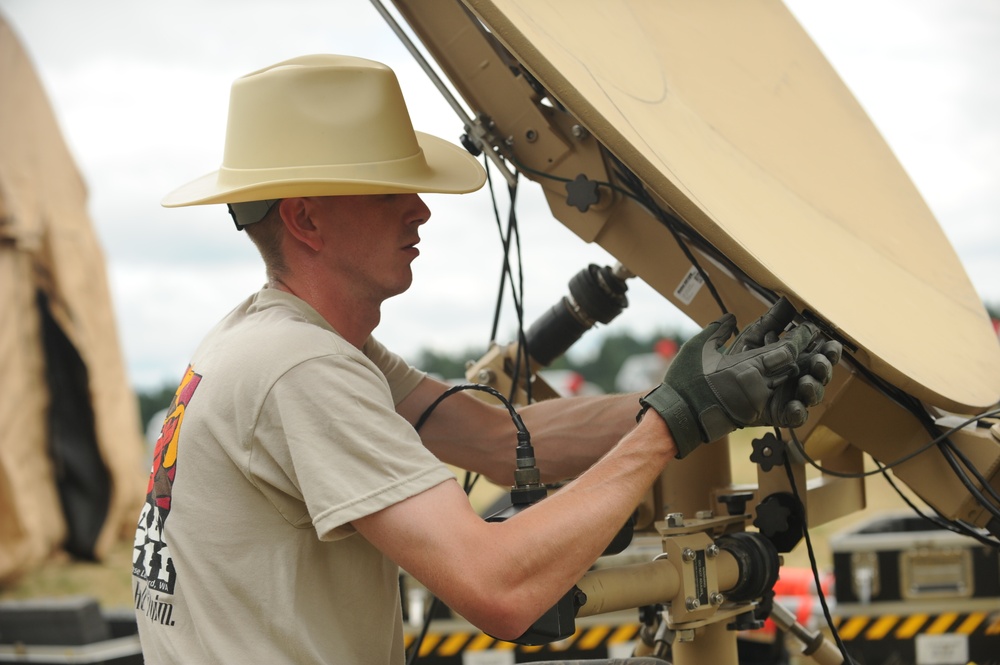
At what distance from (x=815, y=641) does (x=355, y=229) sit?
124 centimetres

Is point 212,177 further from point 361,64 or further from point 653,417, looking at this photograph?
point 653,417

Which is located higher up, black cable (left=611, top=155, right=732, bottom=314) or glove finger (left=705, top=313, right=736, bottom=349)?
black cable (left=611, top=155, right=732, bottom=314)

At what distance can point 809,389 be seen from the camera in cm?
156

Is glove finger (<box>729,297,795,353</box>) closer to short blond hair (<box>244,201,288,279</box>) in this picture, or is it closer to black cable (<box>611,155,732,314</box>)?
black cable (<box>611,155,732,314</box>)

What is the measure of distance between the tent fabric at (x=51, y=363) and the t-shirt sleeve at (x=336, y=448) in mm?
6781

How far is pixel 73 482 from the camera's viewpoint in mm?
8539

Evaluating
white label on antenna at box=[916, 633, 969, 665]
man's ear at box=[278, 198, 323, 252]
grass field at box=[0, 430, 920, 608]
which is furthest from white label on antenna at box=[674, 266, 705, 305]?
grass field at box=[0, 430, 920, 608]

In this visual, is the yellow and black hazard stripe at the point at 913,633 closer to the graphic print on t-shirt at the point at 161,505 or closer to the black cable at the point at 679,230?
the black cable at the point at 679,230

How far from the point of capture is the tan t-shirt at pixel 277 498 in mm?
1537

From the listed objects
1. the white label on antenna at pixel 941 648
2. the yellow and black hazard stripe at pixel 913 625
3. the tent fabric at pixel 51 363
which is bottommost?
the white label on antenna at pixel 941 648

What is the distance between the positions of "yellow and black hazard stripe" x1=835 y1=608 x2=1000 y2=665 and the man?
247 cm

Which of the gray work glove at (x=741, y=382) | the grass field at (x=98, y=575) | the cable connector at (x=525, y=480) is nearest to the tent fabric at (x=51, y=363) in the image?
the grass field at (x=98, y=575)

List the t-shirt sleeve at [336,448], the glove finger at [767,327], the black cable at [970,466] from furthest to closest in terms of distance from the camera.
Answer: the black cable at [970,466], the glove finger at [767,327], the t-shirt sleeve at [336,448]

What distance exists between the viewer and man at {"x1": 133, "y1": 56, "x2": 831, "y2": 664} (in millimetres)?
1526
